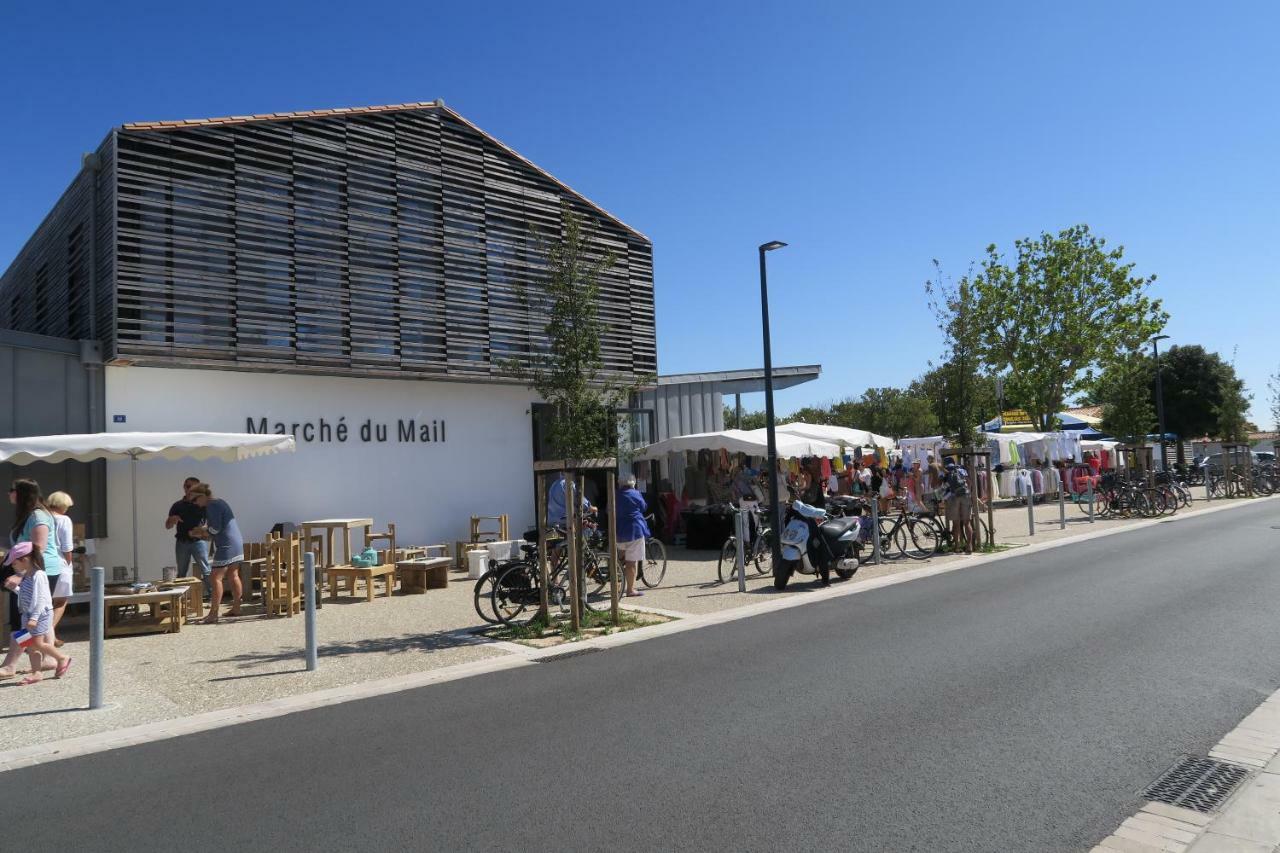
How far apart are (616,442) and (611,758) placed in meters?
5.53

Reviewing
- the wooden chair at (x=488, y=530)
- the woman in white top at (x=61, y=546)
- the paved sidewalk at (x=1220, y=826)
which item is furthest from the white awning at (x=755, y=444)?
the paved sidewalk at (x=1220, y=826)

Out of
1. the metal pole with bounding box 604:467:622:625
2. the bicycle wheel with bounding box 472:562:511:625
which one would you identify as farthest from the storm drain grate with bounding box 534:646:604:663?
the bicycle wheel with bounding box 472:562:511:625

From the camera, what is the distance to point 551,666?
26.5ft

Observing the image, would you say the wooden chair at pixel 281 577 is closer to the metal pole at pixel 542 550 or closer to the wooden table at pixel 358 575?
the wooden table at pixel 358 575

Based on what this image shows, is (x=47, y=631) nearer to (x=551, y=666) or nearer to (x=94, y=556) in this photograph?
(x=551, y=666)

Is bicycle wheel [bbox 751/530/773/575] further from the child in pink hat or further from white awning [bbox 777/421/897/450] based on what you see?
the child in pink hat

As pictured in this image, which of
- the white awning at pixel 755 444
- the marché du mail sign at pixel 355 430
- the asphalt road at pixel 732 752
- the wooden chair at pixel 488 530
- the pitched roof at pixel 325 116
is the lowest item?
the asphalt road at pixel 732 752

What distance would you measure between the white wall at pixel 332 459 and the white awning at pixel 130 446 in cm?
207

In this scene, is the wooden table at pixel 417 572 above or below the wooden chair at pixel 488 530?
below

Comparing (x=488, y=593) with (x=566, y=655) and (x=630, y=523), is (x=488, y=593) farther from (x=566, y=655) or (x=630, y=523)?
(x=566, y=655)

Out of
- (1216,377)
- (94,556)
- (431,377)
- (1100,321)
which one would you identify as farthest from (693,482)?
(1216,377)

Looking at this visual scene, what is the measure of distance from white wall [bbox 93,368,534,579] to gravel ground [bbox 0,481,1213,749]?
2356 mm

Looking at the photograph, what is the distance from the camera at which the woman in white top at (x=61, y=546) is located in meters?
8.30

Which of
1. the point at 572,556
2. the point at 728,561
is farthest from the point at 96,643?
the point at 728,561
